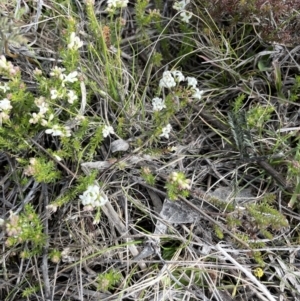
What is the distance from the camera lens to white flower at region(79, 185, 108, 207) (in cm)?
188

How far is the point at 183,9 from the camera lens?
2.46m

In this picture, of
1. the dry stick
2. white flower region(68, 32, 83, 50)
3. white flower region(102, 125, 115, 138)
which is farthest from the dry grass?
white flower region(68, 32, 83, 50)

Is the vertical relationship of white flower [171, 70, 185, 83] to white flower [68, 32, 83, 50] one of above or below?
below

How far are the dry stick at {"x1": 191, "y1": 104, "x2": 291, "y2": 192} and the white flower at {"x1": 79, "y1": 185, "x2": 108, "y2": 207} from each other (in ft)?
2.25

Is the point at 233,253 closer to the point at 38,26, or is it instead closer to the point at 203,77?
the point at 203,77

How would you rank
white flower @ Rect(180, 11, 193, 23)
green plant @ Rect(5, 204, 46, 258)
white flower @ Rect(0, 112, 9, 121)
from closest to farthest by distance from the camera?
1. green plant @ Rect(5, 204, 46, 258)
2. white flower @ Rect(0, 112, 9, 121)
3. white flower @ Rect(180, 11, 193, 23)

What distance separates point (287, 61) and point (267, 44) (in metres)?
0.13

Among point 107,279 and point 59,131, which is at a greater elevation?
point 59,131

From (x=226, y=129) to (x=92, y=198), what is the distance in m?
0.78

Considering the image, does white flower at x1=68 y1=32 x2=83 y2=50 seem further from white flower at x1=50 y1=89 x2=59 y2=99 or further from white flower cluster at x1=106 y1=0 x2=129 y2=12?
white flower cluster at x1=106 y1=0 x2=129 y2=12

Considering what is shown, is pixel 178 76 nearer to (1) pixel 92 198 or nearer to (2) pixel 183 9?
(2) pixel 183 9

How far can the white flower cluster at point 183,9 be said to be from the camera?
95.8 inches

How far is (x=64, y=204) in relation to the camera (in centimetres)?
206

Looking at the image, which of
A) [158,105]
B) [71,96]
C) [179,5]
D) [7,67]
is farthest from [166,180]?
[179,5]
